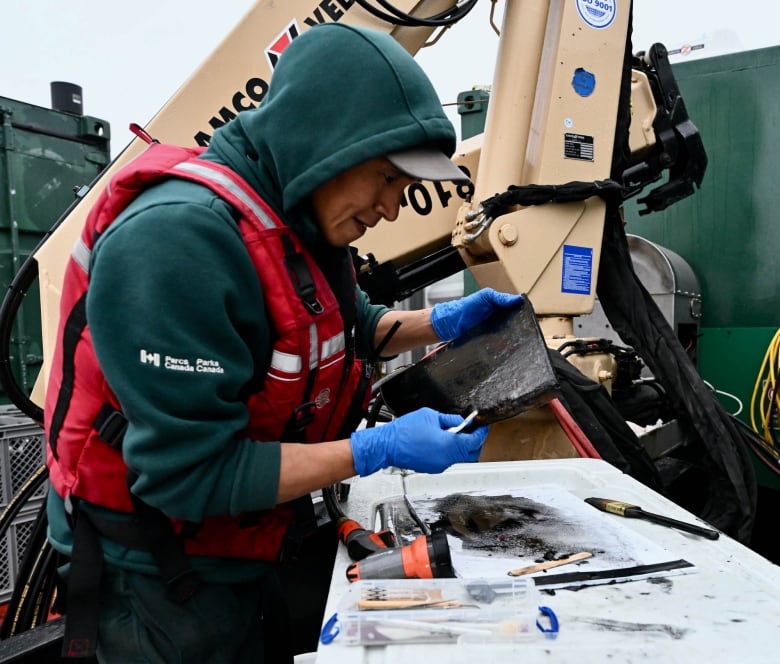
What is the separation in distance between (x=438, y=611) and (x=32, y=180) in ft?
13.8

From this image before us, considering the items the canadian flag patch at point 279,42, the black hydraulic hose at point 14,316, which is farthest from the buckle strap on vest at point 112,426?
the canadian flag patch at point 279,42

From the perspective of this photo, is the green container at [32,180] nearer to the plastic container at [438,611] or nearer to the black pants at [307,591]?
the black pants at [307,591]

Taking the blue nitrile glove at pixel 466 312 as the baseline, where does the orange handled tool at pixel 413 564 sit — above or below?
below

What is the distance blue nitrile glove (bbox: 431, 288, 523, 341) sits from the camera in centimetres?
143

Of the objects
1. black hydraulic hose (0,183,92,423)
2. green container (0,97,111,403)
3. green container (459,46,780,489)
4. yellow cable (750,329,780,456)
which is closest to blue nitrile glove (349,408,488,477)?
black hydraulic hose (0,183,92,423)

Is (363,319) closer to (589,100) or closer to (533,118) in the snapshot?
(533,118)

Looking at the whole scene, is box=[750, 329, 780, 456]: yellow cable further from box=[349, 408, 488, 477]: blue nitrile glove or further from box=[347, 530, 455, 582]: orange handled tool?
box=[347, 530, 455, 582]: orange handled tool

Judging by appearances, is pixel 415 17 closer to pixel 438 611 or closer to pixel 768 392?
pixel 438 611

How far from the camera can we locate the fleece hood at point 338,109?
96 cm

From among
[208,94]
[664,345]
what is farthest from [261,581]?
[664,345]

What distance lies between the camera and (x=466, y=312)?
4.91 feet

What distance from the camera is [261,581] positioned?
1258mm

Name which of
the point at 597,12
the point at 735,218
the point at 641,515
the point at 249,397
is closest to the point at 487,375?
the point at 641,515

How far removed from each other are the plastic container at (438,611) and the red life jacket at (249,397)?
0.33 m
